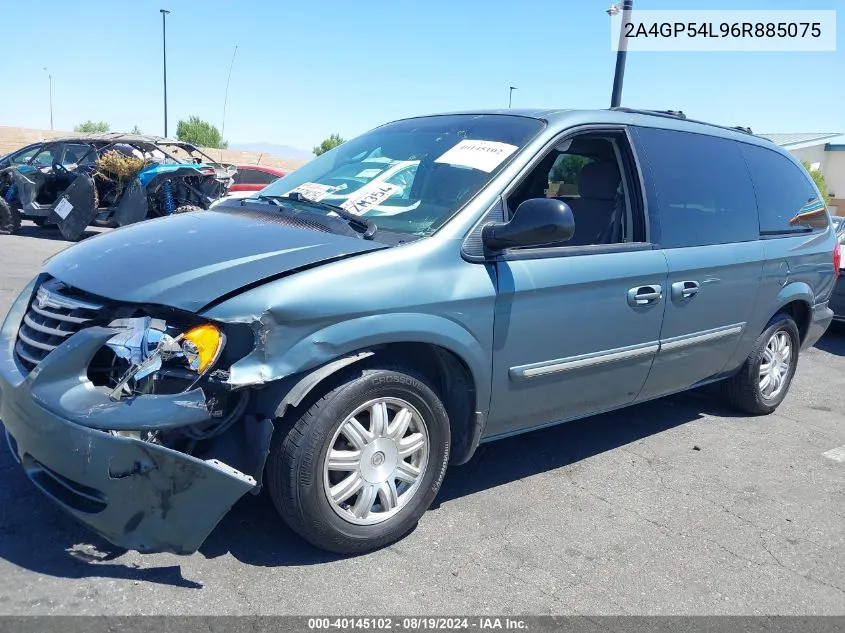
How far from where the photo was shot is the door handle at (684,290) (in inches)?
157

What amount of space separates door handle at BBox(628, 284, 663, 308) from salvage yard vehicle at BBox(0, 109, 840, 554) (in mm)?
12

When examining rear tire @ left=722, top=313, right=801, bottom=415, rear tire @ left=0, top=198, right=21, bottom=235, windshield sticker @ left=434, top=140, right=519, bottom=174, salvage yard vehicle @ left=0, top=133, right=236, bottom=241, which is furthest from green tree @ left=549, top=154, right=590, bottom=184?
rear tire @ left=0, top=198, right=21, bottom=235

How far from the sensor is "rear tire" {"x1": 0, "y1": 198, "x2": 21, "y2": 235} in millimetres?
12852

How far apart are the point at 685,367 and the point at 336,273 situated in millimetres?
2481

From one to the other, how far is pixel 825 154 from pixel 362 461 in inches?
2005

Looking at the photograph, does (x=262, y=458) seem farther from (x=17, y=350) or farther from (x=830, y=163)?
(x=830, y=163)

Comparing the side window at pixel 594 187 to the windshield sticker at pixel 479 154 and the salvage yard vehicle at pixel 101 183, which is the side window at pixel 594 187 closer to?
the windshield sticker at pixel 479 154

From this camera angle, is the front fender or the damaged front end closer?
the damaged front end

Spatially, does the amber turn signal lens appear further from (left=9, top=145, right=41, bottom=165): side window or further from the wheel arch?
(left=9, top=145, right=41, bottom=165): side window

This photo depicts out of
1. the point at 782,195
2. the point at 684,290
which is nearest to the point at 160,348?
the point at 684,290

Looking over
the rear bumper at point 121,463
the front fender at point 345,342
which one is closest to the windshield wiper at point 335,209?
the front fender at point 345,342

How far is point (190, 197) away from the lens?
13172 mm

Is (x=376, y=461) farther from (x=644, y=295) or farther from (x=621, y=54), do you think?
(x=621, y=54)

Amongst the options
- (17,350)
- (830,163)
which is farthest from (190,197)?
(830,163)
